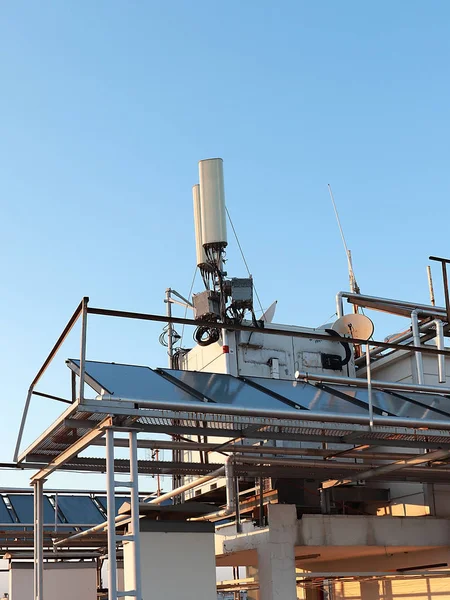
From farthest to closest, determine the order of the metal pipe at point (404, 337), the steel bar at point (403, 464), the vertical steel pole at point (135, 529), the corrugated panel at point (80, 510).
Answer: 1. the metal pipe at point (404, 337)
2. the corrugated panel at point (80, 510)
3. the steel bar at point (403, 464)
4. the vertical steel pole at point (135, 529)

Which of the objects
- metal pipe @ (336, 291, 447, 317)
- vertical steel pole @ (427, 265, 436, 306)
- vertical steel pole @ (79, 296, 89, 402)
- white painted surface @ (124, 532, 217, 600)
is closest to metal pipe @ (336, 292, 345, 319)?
metal pipe @ (336, 291, 447, 317)

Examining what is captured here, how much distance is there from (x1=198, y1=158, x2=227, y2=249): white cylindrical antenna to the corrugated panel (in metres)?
6.06

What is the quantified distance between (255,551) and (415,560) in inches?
129

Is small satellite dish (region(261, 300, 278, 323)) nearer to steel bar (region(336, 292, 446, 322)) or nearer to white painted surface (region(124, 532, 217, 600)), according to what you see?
steel bar (region(336, 292, 446, 322))

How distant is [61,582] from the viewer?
15562mm

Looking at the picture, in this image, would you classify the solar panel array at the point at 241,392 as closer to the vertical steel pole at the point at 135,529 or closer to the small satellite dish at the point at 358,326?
the vertical steel pole at the point at 135,529

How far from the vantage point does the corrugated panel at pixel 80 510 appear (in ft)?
56.2

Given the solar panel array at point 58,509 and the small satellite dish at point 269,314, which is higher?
the small satellite dish at point 269,314

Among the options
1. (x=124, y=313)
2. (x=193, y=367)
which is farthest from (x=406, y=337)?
(x=124, y=313)

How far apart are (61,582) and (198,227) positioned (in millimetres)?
7415

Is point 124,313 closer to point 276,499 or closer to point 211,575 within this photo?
point 211,575

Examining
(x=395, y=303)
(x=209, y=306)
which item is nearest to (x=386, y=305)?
(x=395, y=303)

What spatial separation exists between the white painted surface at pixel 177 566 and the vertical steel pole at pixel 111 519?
2.28 meters

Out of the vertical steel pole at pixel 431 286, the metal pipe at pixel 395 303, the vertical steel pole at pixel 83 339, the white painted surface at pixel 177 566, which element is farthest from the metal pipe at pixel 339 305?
the vertical steel pole at pixel 83 339
